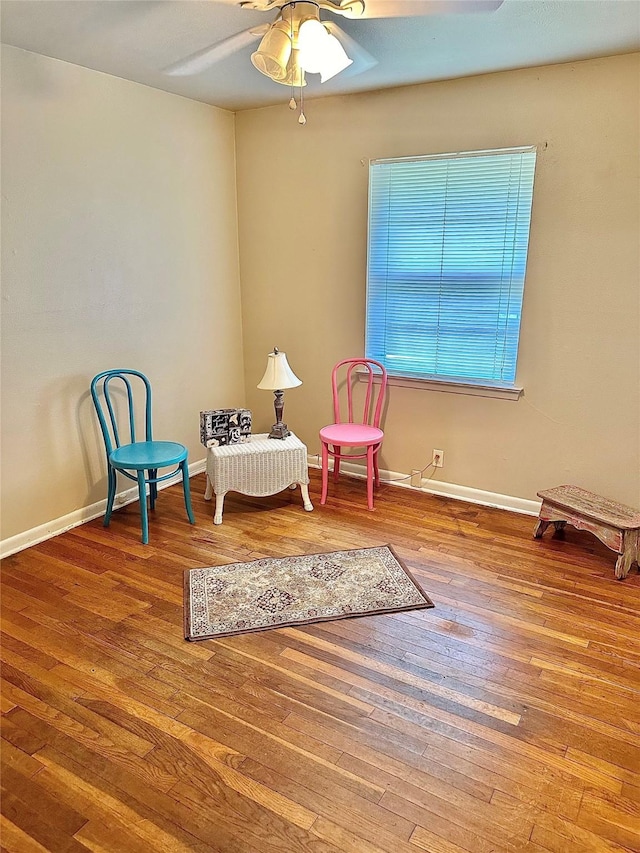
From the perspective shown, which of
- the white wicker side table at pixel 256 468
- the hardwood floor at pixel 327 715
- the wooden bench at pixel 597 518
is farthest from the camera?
the white wicker side table at pixel 256 468

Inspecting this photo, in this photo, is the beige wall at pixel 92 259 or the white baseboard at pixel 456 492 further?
the white baseboard at pixel 456 492

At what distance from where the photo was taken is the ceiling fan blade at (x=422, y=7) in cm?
199

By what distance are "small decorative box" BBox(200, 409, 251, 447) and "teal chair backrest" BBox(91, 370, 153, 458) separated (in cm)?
36

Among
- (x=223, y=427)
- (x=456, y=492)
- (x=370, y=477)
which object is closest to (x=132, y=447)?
(x=223, y=427)

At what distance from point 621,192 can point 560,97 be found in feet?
1.93

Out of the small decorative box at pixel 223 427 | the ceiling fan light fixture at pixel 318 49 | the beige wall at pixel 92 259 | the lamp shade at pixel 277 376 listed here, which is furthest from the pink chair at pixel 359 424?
the ceiling fan light fixture at pixel 318 49

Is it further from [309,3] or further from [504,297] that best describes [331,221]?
[309,3]

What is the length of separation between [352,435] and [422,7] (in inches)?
85.3

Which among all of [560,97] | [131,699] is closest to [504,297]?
[560,97]

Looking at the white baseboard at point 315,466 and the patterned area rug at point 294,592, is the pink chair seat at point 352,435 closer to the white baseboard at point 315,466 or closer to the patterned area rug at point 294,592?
the white baseboard at point 315,466

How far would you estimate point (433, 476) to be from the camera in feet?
12.6

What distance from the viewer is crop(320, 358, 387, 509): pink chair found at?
11.6 ft

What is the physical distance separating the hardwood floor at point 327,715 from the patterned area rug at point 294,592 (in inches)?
2.7

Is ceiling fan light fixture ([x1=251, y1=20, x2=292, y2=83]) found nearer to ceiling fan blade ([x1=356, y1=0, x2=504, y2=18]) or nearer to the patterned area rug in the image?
ceiling fan blade ([x1=356, y1=0, x2=504, y2=18])
